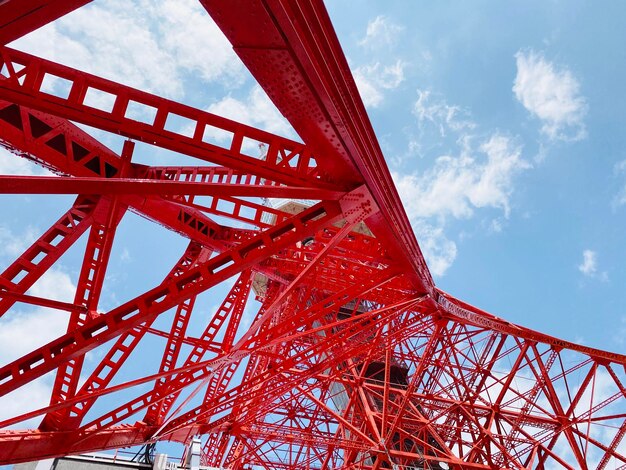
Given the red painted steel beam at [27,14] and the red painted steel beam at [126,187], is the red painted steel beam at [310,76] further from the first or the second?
the red painted steel beam at [27,14]

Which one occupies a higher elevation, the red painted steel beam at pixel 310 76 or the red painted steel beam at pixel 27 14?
the red painted steel beam at pixel 310 76

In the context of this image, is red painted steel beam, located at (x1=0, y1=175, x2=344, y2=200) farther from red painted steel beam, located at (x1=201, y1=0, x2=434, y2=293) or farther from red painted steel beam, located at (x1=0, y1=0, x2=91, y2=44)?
red painted steel beam, located at (x1=0, y1=0, x2=91, y2=44)

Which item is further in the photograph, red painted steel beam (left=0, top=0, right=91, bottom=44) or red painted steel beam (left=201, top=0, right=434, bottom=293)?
red painted steel beam (left=201, top=0, right=434, bottom=293)

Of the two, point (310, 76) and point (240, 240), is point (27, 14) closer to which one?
point (310, 76)

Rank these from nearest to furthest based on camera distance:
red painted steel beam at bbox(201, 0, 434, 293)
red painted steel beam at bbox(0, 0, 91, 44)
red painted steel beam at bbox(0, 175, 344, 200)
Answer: red painted steel beam at bbox(0, 0, 91, 44), red painted steel beam at bbox(0, 175, 344, 200), red painted steel beam at bbox(201, 0, 434, 293)

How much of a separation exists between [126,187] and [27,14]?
1.91 meters

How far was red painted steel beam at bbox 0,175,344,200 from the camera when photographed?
4.05 metres

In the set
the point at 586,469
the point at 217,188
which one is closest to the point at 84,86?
the point at 217,188

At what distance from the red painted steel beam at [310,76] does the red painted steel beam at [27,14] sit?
134 centimetres

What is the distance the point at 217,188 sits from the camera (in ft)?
17.5

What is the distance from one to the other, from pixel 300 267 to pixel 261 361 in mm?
6880

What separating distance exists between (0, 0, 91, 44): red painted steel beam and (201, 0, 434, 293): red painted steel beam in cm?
134

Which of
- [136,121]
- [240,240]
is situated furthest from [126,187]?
[240,240]

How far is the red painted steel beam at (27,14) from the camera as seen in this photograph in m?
2.96
